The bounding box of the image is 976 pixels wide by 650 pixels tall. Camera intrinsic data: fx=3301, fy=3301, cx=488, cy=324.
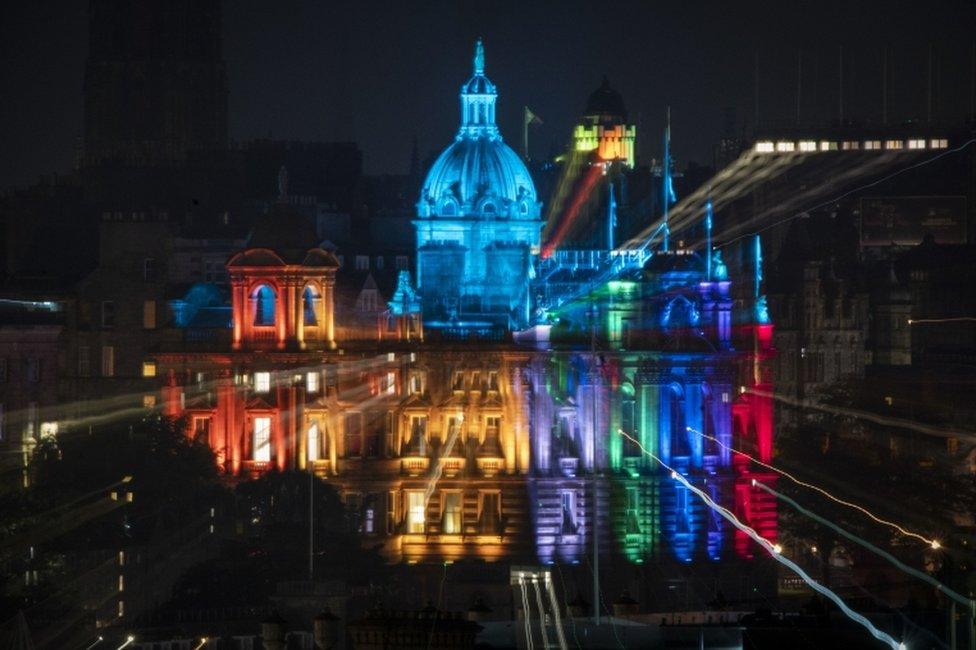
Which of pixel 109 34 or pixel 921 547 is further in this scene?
pixel 109 34

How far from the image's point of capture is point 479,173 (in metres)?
127

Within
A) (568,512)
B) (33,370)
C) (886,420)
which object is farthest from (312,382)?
(886,420)

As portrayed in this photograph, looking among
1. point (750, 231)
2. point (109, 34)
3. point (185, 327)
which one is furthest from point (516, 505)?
point (109, 34)

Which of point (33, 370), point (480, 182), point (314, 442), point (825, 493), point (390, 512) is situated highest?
point (480, 182)

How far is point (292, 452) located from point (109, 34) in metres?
61.7

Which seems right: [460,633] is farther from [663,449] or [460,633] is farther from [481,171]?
[481,171]

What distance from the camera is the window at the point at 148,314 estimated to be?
134 metres

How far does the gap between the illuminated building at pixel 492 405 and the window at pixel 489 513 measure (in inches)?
3.0

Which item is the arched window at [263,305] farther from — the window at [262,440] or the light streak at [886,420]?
the light streak at [886,420]

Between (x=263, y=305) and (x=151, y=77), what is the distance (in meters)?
55.4

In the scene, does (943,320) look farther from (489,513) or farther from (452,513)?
(452,513)

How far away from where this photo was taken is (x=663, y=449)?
115 metres

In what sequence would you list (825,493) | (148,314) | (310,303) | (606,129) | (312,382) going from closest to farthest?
(825,493)
(312,382)
(310,303)
(148,314)
(606,129)

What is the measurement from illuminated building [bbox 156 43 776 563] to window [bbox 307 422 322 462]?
6.3 inches
